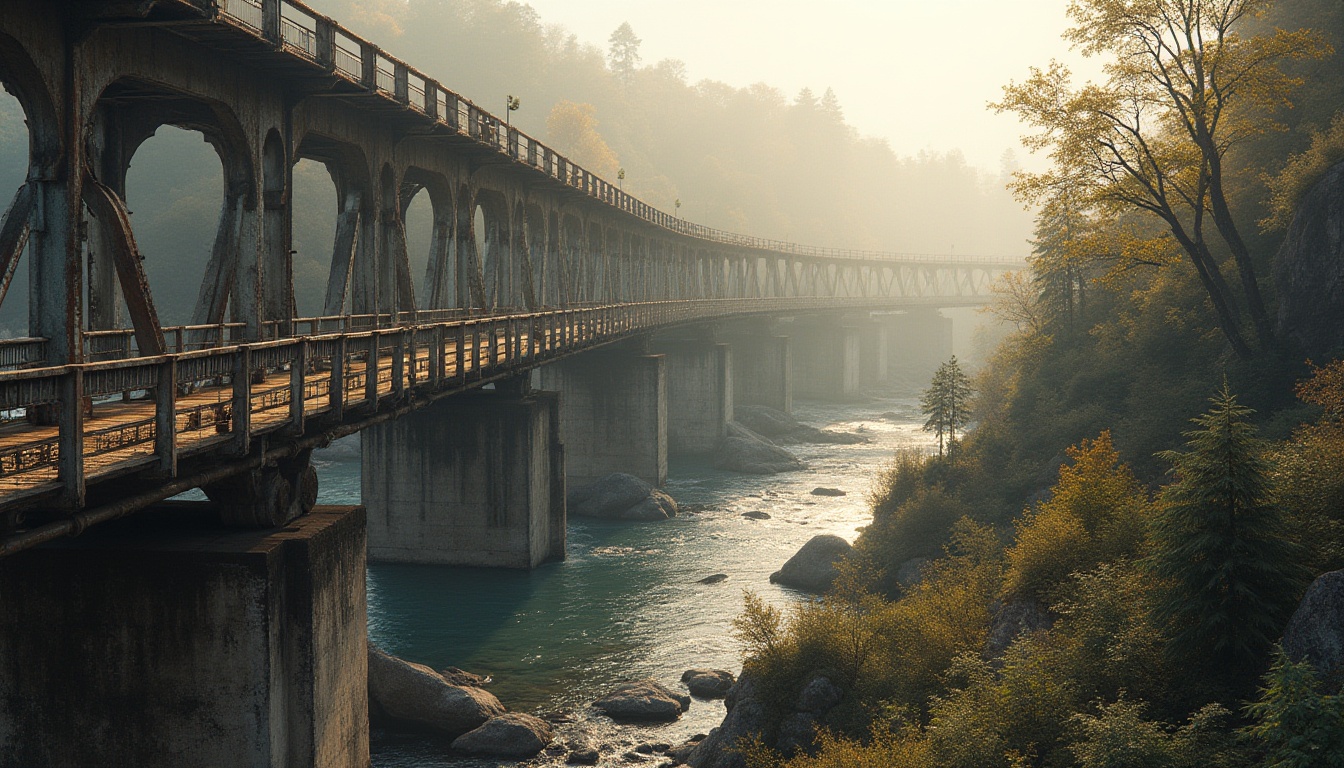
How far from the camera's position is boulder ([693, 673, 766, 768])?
62.9ft

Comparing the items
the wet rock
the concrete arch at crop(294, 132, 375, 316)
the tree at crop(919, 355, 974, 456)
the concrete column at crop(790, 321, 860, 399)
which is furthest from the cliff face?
the concrete column at crop(790, 321, 860, 399)

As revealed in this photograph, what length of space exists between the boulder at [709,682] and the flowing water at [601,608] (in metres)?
0.40

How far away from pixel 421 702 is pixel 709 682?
6.69 m

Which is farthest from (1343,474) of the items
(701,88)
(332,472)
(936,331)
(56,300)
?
(701,88)

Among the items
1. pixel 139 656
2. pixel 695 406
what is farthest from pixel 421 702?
pixel 695 406

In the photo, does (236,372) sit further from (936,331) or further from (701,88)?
(701,88)

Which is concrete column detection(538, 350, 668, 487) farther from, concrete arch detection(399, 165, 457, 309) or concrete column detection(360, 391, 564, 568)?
concrete arch detection(399, 165, 457, 309)

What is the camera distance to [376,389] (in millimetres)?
17922

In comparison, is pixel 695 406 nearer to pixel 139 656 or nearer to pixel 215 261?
pixel 215 261

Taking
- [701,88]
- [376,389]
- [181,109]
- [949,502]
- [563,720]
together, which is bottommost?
[563,720]

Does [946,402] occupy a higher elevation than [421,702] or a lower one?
higher

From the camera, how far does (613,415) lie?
53.0 m

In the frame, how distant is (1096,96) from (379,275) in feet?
63.6

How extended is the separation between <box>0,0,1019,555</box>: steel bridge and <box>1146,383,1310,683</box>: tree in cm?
1255
